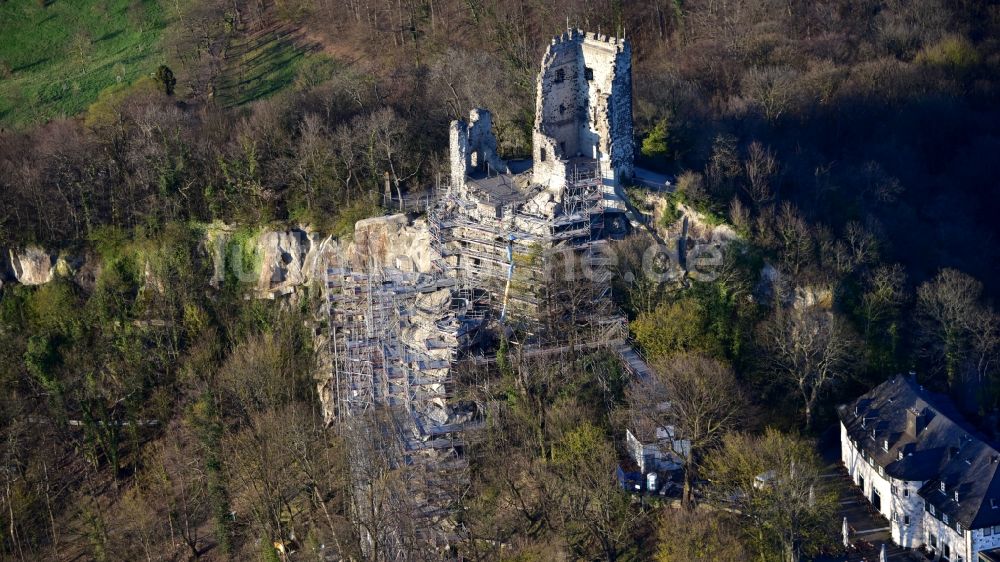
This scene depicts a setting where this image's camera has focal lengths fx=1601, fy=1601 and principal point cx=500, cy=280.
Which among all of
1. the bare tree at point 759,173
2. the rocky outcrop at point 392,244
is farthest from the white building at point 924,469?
the rocky outcrop at point 392,244

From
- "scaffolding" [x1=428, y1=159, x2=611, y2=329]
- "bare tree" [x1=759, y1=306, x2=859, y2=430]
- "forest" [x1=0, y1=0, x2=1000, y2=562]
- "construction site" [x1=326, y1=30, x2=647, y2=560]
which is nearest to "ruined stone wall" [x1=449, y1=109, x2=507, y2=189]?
"construction site" [x1=326, y1=30, x2=647, y2=560]

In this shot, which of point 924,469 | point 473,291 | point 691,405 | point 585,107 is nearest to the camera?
point 924,469

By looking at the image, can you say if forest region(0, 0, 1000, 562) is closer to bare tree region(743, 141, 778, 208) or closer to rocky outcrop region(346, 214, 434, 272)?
bare tree region(743, 141, 778, 208)

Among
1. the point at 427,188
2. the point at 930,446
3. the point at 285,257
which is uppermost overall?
the point at 427,188

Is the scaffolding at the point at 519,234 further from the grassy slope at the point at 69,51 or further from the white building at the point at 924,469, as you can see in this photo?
the grassy slope at the point at 69,51

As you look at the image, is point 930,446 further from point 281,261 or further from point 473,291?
point 281,261

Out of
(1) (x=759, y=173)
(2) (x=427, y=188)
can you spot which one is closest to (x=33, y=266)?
(2) (x=427, y=188)
